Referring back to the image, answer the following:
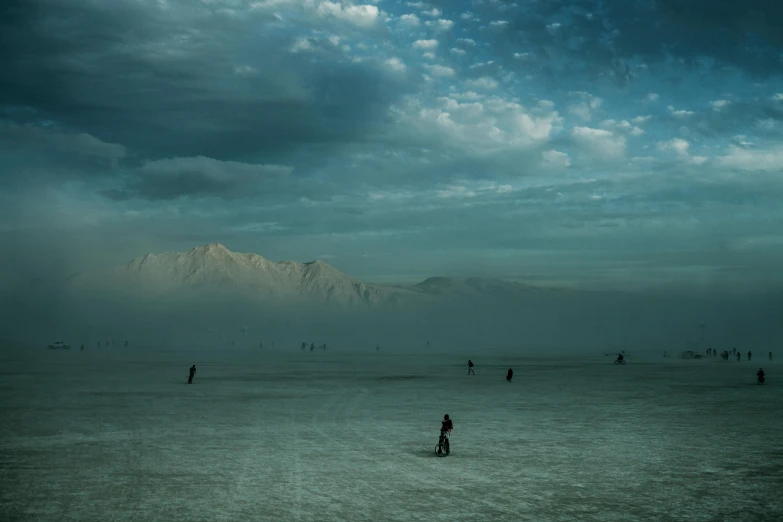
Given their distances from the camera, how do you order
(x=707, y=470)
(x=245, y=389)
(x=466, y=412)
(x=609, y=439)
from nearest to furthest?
(x=707, y=470), (x=609, y=439), (x=466, y=412), (x=245, y=389)

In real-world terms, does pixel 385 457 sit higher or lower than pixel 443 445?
lower

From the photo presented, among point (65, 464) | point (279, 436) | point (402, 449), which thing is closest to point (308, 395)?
point (279, 436)

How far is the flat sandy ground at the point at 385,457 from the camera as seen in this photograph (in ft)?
51.9

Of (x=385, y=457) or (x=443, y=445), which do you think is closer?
(x=385, y=457)

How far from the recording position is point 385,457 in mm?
22078

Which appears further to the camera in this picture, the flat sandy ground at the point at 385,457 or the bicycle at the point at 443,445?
the bicycle at the point at 443,445

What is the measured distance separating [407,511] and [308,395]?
2806 centimetres

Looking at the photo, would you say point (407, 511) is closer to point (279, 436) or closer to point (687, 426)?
point (279, 436)

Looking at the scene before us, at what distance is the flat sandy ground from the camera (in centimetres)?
1581

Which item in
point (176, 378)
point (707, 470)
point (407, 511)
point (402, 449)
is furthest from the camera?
point (176, 378)

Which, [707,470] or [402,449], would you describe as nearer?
[707,470]

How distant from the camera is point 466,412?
34.3 m

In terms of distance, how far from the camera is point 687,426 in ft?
95.6

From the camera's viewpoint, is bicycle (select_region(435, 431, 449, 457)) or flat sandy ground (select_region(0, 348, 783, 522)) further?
bicycle (select_region(435, 431, 449, 457))
